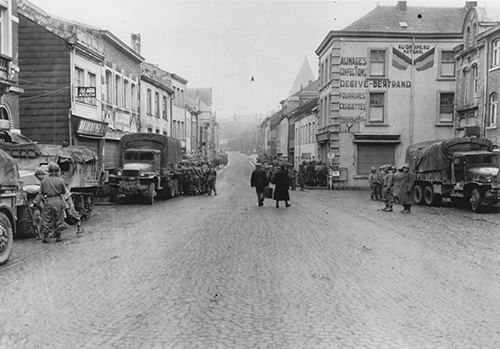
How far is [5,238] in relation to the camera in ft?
28.3

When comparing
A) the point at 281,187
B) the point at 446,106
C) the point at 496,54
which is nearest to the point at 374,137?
the point at 446,106

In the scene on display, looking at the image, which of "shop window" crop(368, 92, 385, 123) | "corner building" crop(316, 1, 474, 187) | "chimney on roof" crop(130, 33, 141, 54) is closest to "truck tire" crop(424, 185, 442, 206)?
"corner building" crop(316, 1, 474, 187)

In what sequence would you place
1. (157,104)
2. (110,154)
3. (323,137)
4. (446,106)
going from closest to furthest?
(110,154) < (446,106) < (323,137) < (157,104)

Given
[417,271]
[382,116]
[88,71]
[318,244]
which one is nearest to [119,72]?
[88,71]

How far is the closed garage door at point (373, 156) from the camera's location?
36.3 metres

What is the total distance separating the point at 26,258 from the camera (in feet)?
30.3

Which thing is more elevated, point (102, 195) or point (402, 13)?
point (402, 13)

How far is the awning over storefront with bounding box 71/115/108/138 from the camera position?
25.6 metres

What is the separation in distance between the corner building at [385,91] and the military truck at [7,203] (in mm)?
28125

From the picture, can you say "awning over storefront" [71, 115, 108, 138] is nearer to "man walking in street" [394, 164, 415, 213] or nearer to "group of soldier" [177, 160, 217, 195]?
"group of soldier" [177, 160, 217, 195]

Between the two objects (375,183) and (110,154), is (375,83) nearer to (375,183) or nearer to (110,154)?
(375,183)

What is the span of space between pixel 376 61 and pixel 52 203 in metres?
28.9

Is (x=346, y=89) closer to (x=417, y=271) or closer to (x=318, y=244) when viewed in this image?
(x=318, y=244)

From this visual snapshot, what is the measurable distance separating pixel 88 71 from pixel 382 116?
61.7 feet
